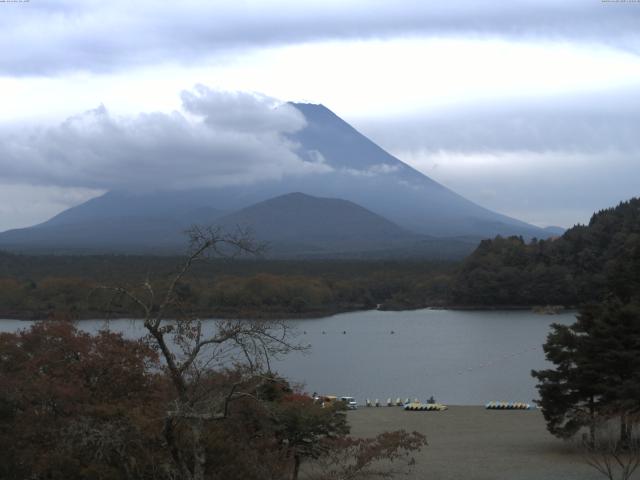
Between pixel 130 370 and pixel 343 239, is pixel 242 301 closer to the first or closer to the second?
pixel 130 370

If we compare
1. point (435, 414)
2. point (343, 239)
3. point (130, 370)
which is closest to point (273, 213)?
point (343, 239)

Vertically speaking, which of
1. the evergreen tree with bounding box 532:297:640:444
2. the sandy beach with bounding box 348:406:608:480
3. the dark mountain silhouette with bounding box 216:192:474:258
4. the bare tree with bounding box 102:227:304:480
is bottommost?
the sandy beach with bounding box 348:406:608:480

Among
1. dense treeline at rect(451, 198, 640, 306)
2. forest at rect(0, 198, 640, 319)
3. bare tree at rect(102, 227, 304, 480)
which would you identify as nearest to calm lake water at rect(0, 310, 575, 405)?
forest at rect(0, 198, 640, 319)

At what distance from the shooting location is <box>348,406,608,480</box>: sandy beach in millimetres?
12469

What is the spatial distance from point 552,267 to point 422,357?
24.6m

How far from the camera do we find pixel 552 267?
5294 centimetres

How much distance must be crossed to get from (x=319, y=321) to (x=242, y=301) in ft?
14.0

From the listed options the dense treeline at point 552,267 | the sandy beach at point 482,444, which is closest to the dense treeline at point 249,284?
the dense treeline at point 552,267

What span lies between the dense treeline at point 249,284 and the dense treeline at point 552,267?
3090mm

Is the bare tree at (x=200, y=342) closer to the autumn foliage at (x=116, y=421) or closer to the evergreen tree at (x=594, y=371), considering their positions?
the autumn foliage at (x=116, y=421)

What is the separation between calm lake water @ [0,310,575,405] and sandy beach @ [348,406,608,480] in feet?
9.05

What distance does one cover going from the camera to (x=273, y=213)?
5797 inches

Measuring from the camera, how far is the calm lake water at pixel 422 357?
78.5ft

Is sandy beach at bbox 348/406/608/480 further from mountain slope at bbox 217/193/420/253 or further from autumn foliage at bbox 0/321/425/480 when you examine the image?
mountain slope at bbox 217/193/420/253
